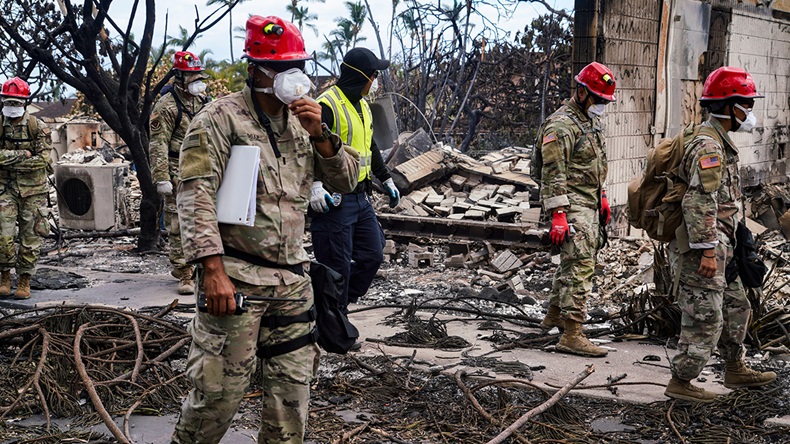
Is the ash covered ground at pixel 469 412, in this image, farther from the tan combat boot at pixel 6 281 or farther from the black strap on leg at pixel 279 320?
the tan combat boot at pixel 6 281

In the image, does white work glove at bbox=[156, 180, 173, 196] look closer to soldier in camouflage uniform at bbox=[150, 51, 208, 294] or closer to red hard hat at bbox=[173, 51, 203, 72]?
soldier in camouflage uniform at bbox=[150, 51, 208, 294]

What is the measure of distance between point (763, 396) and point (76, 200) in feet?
33.6

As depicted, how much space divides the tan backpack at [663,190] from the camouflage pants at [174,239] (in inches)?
181

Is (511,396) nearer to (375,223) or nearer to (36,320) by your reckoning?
(375,223)

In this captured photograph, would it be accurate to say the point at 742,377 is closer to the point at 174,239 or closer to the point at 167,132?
the point at 174,239

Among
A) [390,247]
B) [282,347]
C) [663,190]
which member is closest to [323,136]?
[282,347]

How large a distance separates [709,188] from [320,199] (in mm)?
2284

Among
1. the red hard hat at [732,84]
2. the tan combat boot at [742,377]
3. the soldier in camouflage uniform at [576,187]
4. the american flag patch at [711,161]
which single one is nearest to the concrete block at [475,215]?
the soldier in camouflage uniform at [576,187]

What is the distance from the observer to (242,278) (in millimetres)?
3227

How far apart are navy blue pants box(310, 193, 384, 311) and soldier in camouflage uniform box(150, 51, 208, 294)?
274 cm

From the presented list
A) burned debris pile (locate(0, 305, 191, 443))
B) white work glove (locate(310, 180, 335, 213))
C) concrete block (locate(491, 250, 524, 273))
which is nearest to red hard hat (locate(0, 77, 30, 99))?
burned debris pile (locate(0, 305, 191, 443))

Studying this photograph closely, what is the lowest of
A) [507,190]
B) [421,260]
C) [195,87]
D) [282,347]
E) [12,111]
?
[421,260]

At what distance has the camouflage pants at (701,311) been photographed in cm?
468

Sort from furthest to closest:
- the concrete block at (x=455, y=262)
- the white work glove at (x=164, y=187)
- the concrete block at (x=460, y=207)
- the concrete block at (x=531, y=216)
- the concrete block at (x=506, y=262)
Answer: the concrete block at (x=460, y=207), the concrete block at (x=531, y=216), the concrete block at (x=455, y=262), the concrete block at (x=506, y=262), the white work glove at (x=164, y=187)
